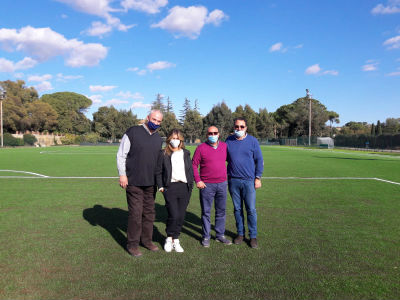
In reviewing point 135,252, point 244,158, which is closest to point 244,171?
point 244,158

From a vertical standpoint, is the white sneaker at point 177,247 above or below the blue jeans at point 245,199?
below

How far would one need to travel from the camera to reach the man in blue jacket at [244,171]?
4.46 meters

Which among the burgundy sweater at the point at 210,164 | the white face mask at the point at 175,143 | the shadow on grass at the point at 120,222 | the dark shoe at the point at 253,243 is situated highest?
the white face mask at the point at 175,143

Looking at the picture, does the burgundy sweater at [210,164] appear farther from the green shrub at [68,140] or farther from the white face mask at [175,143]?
the green shrub at [68,140]

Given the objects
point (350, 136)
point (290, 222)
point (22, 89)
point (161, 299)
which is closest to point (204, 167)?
point (161, 299)

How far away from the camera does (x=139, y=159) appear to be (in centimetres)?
412

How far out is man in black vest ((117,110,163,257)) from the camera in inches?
161

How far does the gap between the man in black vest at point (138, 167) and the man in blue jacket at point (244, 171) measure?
1.13 m

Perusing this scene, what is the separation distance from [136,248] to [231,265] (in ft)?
4.37

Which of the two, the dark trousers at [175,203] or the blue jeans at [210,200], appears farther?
the blue jeans at [210,200]

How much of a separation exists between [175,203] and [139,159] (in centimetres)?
79

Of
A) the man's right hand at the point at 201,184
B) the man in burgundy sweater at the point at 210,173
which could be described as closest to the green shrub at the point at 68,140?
the man in burgundy sweater at the point at 210,173

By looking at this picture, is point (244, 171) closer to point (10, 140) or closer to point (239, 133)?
point (239, 133)

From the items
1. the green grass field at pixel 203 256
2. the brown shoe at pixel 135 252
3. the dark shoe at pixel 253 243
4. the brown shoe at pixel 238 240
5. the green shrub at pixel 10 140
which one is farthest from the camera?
the green shrub at pixel 10 140
